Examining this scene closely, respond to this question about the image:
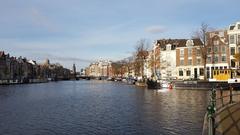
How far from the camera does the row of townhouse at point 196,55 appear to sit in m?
100

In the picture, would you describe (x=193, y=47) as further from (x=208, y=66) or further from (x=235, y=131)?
(x=235, y=131)

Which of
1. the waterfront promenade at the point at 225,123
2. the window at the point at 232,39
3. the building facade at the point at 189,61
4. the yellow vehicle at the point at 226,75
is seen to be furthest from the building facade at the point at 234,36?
the waterfront promenade at the point at 225,123

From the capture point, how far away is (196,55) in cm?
11319

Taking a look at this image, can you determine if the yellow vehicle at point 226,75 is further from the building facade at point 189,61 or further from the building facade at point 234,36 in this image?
the building facade at point 189,61

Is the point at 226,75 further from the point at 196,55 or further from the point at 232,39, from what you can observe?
the point at 196,55

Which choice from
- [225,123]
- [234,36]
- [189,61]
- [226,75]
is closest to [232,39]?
[234,36]

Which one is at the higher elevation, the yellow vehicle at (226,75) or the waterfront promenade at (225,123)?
the yellow vehicle at (226,75)

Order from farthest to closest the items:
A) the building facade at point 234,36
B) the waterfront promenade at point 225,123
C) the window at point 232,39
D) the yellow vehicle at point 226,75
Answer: the window at point 232,39
the building facade at point 234,36
the yellow vehicle at point 226,75
the waterfront promenade at point 225,123

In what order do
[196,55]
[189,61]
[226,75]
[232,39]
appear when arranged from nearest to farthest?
[226,75], [232,39], [196,55], [189,61]

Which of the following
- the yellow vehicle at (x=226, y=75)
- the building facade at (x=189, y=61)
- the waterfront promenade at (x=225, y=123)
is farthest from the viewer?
the building facade at (x=189, y=61)

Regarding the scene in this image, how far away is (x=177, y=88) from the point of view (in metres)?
82.9

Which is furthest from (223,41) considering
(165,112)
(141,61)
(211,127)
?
(211,127)

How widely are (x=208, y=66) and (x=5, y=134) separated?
91.4 metres

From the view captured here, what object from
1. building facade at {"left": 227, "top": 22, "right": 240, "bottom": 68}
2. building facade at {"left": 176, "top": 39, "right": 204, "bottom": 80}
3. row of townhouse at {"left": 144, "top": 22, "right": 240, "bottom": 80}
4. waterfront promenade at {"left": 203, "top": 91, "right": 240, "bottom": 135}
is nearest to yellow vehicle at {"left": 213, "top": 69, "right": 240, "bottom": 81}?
row of townhouse at {"left": 144, "top": 22, "right": 240, "bottom": 80}
